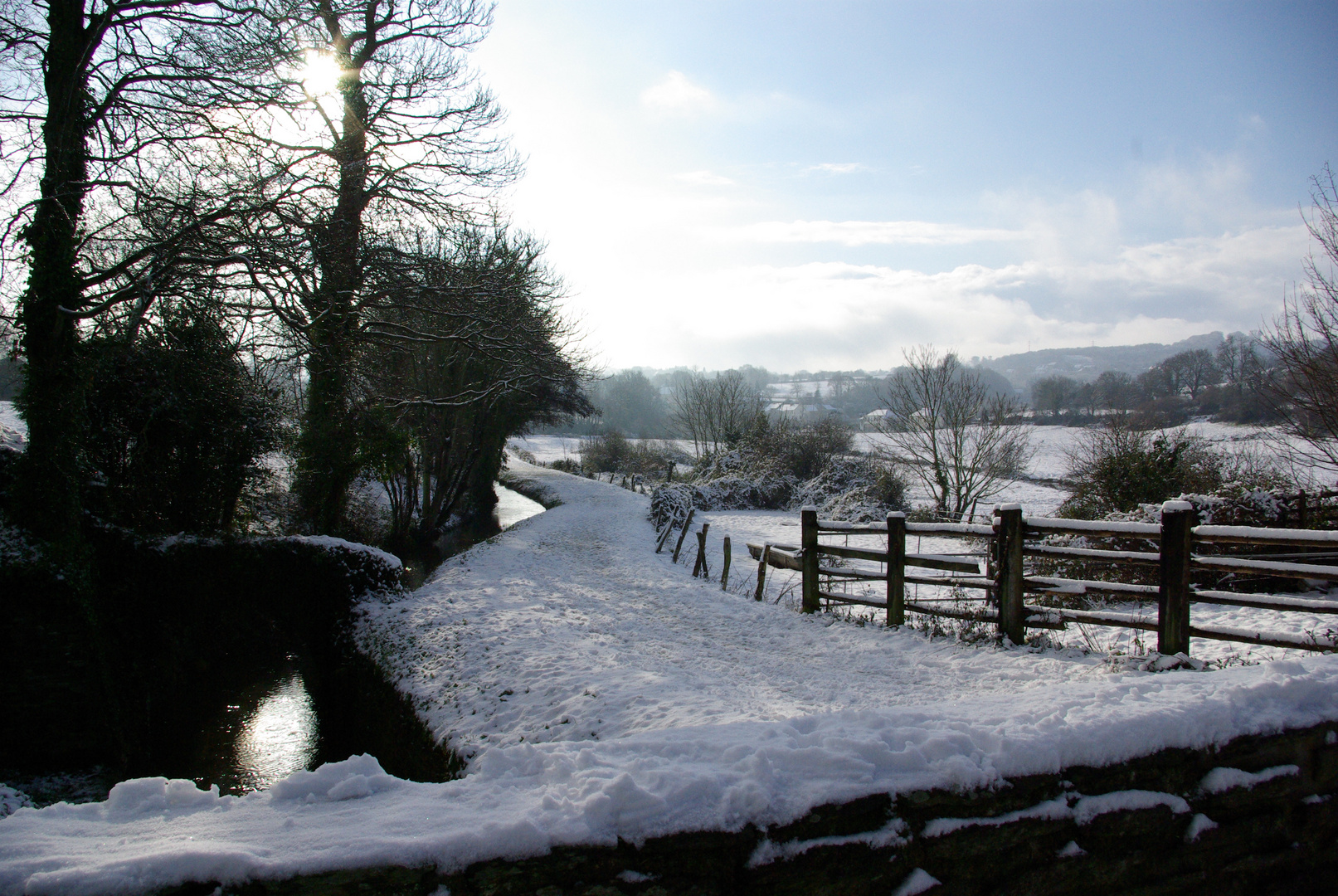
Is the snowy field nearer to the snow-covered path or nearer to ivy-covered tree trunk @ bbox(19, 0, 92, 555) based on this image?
the snow-covered path

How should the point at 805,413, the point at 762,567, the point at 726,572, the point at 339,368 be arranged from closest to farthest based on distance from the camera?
the point at 339,368 → the point at 762,567 → the point at 726,572 → the point at 805,413

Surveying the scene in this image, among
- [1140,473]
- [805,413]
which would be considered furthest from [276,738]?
[805,413]

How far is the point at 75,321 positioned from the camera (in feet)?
23.7

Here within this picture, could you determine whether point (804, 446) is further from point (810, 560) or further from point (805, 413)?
point (805, 413)

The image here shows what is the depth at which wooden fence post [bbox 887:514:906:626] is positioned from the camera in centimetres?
710

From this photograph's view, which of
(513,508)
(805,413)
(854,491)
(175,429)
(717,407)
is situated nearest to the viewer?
(175,429)

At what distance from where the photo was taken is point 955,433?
65.0 ft

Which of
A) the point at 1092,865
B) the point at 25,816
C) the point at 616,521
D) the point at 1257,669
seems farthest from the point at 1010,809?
the point at 616,521

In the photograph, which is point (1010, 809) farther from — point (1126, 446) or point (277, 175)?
point (1126, 446)

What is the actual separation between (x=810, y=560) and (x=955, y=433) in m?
13.4

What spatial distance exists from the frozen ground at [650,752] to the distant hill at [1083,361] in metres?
168

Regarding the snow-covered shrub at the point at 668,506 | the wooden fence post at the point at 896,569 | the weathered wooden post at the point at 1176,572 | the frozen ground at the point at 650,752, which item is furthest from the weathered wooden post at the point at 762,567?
the snow-covered shrub at the point at 668,506

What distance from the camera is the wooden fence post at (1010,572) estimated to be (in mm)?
6176

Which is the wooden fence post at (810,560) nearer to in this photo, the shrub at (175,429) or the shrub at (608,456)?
the shrub at (175,429)
